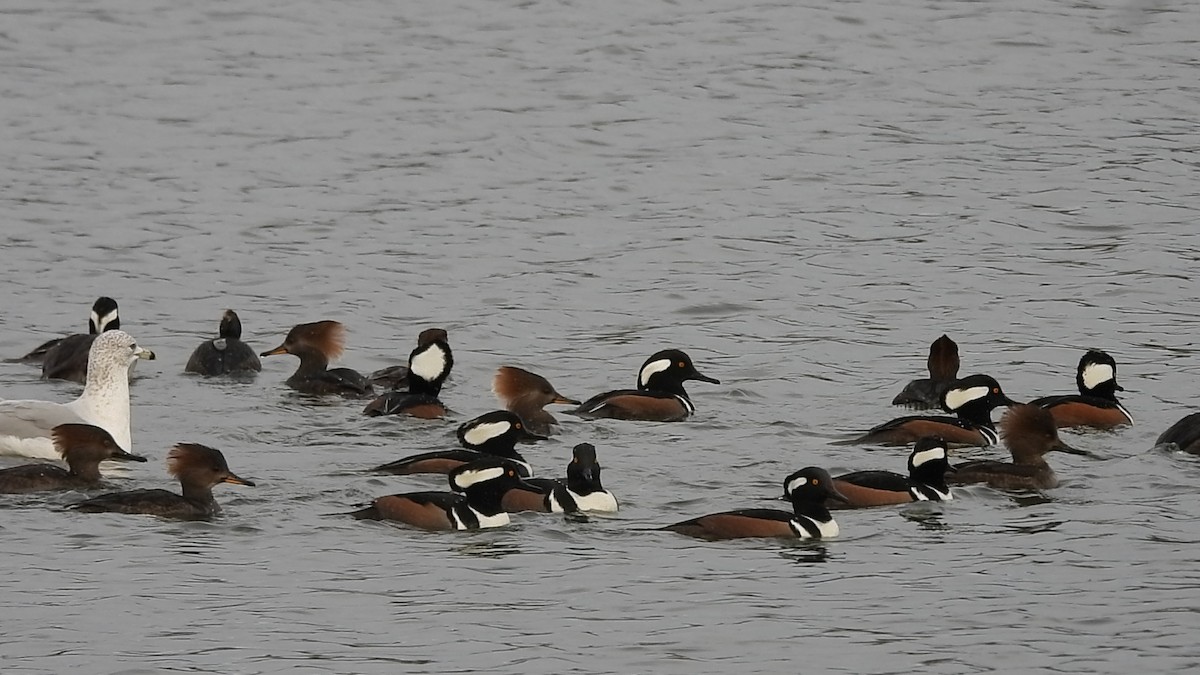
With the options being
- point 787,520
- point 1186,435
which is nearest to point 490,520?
point 787,520

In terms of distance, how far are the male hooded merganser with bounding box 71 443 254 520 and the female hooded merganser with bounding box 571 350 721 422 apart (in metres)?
3.39

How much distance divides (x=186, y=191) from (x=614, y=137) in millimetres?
5241

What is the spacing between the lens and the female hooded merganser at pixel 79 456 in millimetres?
11953

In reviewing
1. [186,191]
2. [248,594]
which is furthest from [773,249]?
[248,594]

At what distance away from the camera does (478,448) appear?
13.1m

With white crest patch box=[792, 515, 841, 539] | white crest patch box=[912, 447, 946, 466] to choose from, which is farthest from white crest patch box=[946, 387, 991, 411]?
white crest patch box=[792, 515, 841, 539]

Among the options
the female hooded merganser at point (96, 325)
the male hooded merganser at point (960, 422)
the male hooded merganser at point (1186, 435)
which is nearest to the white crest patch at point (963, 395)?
the male hooded merganser at point (960, 422)

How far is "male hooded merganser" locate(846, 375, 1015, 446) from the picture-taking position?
13.6 meters

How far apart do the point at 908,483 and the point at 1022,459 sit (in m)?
1.16

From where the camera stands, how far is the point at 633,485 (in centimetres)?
1255

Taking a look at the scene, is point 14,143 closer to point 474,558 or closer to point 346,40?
point 346,40

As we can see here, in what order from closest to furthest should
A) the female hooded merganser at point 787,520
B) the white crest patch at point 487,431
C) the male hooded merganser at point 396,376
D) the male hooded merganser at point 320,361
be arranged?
the female hooded merganser at point 787,520 < the white crest patch at point 487,431 < the male hooded merganser at point 396,376 < the male hooded merganser at point 320,361

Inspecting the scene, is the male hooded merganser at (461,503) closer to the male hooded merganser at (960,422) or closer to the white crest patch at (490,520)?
the white crest patch at (490,520)

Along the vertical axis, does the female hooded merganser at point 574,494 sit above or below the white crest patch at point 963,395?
below
